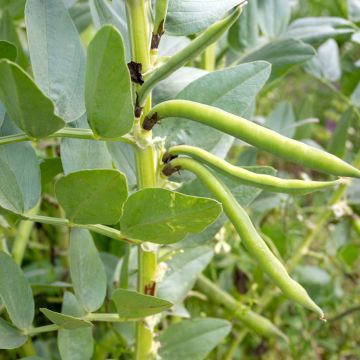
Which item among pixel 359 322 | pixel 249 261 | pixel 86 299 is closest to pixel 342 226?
pixel 249 261

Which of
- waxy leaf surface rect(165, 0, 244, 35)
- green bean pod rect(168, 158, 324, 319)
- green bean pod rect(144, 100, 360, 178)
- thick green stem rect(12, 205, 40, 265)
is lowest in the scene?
thick green stem rect(12, 205, 40, 265)

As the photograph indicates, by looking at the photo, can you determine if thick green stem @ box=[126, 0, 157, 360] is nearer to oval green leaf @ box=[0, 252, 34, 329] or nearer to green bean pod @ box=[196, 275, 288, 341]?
oval green leaf @ box=[0, 252, 34, 329]

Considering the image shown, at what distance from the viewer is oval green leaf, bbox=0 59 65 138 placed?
310mm

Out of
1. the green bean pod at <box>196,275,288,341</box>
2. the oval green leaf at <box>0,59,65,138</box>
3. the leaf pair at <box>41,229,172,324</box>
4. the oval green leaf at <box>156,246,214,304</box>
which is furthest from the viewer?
the green bean pod at <box>196,275,288,341</box>

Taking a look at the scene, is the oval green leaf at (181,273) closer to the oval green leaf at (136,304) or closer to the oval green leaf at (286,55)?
the oval green leaf at (136,304)

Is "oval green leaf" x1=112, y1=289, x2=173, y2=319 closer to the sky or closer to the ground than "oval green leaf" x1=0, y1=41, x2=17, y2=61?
closer to the ground

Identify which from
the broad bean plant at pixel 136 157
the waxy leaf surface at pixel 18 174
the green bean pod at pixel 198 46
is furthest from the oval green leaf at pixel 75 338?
the green bean pod at pixel 198 46

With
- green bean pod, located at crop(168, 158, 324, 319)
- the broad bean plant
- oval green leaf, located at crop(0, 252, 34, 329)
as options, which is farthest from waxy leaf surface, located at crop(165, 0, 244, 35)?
oval green leaf, located at crop(0, 252, 34, 329)

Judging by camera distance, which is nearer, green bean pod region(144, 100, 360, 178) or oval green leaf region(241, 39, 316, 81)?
green bean pod region(144, 100, 360, 178)

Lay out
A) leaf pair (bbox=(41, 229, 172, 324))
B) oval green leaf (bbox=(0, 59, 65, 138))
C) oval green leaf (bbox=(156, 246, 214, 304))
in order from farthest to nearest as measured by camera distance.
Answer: oval green leaf (bbox=(156, 246, 214, 304)), leaf pair (bbox=(41, 229, 172, 324)), oval green leaf (bbox=(0, 59, 65, 138))

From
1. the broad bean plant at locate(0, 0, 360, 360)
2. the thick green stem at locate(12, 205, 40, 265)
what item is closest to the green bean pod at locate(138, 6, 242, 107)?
the broad bean plant at locate(0, 0, 360, 360)

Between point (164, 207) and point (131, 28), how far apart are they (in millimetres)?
120

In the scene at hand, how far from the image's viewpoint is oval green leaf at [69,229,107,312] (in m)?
0.46

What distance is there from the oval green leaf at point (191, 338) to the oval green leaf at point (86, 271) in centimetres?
10
